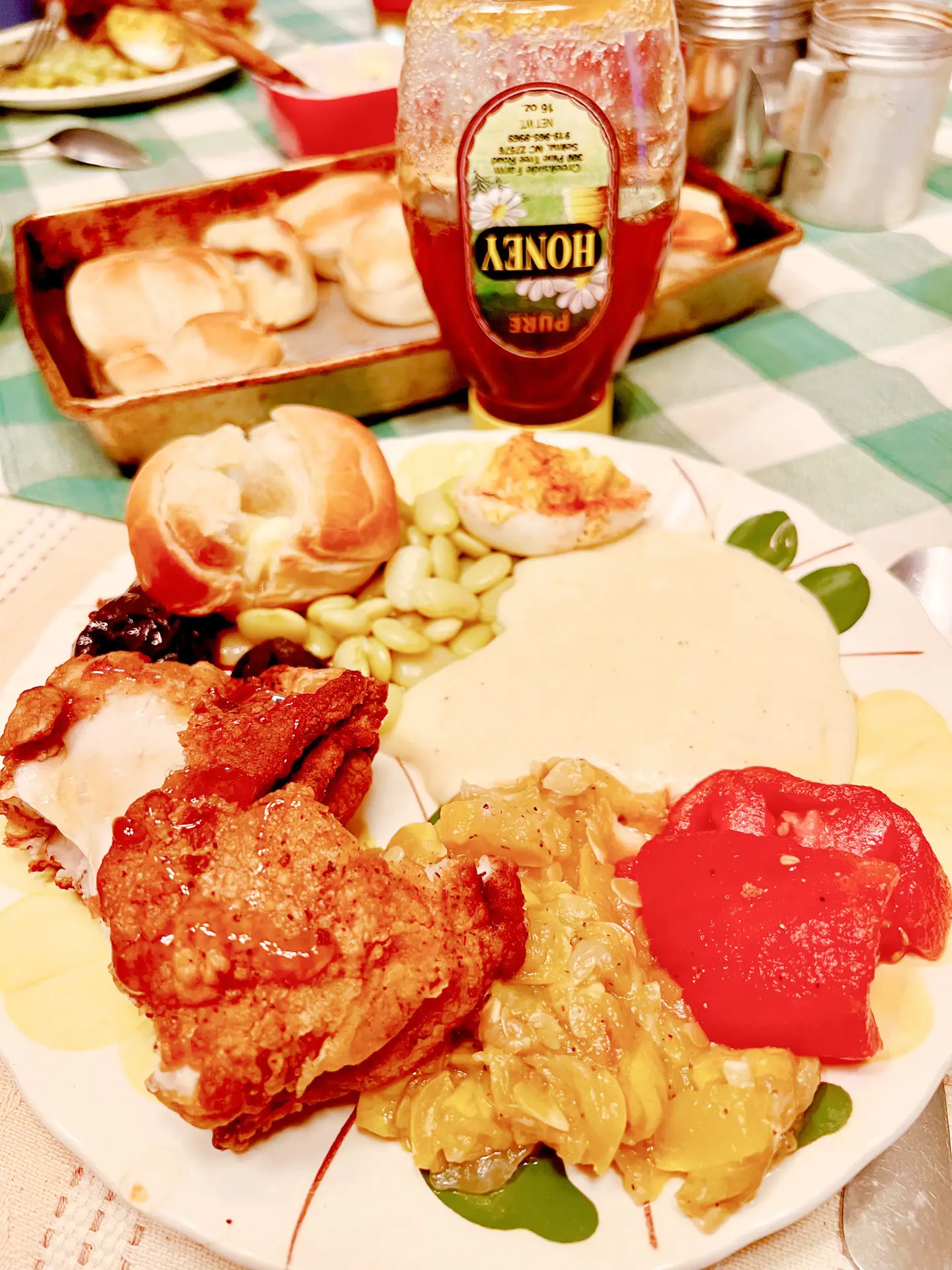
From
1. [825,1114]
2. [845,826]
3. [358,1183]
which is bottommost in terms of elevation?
[358,1183]

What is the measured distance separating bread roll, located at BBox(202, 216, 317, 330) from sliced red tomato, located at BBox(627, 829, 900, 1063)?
151 cm

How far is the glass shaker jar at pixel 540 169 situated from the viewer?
142 centimetres

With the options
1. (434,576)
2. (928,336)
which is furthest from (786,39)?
(434,576)

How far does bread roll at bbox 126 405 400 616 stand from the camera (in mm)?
1404

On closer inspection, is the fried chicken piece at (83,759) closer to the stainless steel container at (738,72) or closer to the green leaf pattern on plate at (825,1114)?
the green leaf pattern on plate at (825,1114)

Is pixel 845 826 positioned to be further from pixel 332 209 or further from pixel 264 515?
pixel 332 209

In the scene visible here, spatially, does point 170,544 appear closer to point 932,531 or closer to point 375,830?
point 375,830

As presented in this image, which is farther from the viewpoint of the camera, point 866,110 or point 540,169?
point 866,110

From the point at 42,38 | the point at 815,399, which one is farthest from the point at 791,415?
the point at 42,38

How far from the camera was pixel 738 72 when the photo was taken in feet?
7.31

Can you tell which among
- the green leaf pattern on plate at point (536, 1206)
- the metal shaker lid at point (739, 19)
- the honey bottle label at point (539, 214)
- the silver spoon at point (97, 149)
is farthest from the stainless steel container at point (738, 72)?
the green leaf pattern on plate at point (536, 1206)

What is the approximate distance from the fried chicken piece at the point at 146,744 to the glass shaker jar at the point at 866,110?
1828mm

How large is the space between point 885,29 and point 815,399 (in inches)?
34.3

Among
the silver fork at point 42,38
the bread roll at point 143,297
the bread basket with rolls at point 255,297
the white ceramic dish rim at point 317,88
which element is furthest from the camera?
the silver fork at point 42,38
